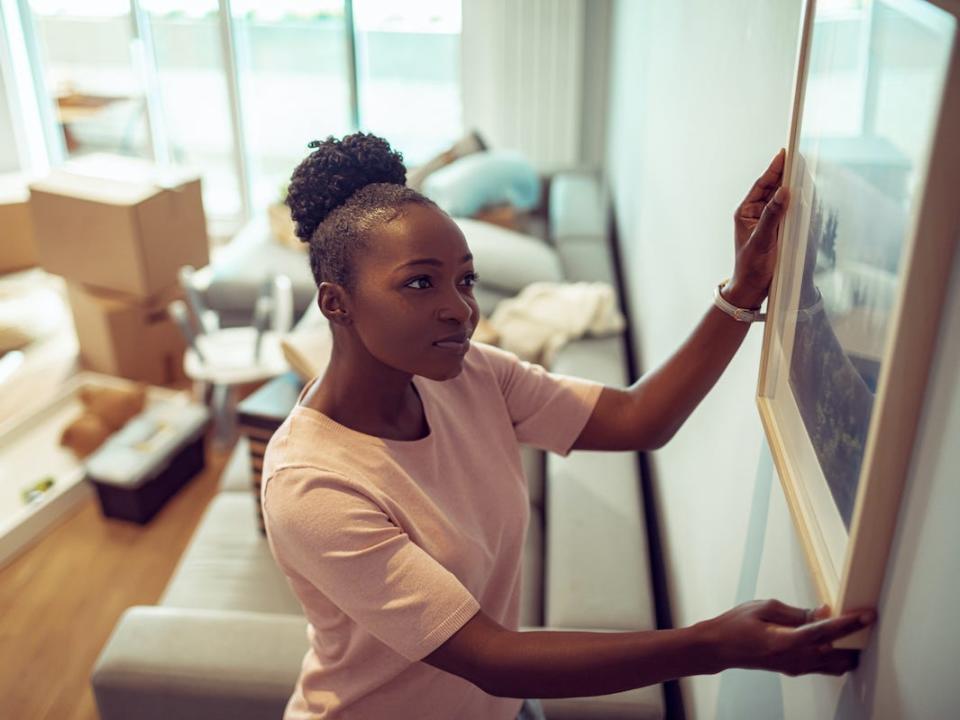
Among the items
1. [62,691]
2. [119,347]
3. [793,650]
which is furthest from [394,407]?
[119,347]

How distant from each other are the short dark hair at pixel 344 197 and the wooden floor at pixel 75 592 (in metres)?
1.47

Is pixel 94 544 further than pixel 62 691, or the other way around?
pixel 94 544

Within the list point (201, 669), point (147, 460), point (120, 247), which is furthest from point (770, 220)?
point (120, 247)

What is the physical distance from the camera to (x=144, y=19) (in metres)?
4.10

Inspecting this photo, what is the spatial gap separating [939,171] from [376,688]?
785 millimetres

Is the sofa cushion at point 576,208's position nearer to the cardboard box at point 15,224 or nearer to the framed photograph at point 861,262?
the cardboard box at point 15,224

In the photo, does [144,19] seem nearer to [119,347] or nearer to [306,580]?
[119,347]

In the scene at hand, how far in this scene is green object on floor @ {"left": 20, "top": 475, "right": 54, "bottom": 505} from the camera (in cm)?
247

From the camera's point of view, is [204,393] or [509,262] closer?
[509,262]

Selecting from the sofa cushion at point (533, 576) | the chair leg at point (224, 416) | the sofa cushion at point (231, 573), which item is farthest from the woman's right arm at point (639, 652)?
the chair leg at point (224, 416)

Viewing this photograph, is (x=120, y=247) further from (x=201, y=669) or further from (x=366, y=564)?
(x=366, y=564)

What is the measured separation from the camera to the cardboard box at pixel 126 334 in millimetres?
2934

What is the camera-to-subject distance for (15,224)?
3062mm

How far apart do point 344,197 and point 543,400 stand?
0.36 m
